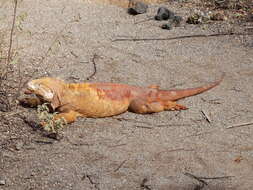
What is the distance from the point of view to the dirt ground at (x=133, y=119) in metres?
4.36

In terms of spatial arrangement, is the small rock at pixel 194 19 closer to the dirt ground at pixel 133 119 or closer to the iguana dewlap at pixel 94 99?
the dirt ground at pixel 133 119

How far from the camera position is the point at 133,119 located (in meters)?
5.28

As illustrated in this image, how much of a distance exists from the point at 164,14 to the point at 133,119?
3.25 meters

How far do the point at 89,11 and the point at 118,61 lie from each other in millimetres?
2017

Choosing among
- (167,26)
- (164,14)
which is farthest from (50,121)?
(164,14)

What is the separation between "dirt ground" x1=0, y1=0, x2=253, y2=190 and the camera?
172 inches

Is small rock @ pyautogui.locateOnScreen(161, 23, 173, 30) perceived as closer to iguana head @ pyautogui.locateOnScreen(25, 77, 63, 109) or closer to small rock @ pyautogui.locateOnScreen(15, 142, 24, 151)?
iguana head @ pyautogui.locateOnScreen(25, 77, 63, 109)

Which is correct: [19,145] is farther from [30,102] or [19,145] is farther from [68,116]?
[30,102]

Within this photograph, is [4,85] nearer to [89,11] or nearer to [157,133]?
[157,133]

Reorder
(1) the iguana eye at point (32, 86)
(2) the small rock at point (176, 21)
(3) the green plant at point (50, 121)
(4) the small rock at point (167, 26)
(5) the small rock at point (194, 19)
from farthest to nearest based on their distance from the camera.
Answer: (5) the small rock at point (194, 19) → (2) the small rock at point (176, 21) → (4) the small rock at point (167, 26) → (1) the iguana eye at point (32, 86) → (3) the green plant at point (50, 121)

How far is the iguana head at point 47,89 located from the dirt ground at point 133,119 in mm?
288

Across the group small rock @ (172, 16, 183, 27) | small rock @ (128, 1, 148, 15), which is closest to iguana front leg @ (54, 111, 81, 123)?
small rock @ (172, 16, 183, 27)

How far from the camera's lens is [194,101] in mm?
5703

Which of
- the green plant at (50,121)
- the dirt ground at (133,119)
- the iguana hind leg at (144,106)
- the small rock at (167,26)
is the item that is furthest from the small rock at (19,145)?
the small rock at (167,26)
